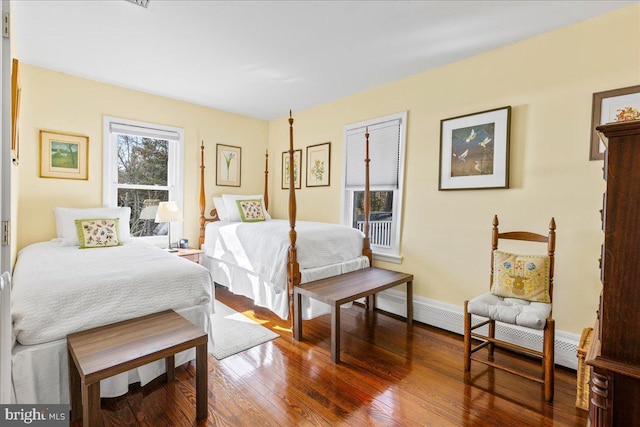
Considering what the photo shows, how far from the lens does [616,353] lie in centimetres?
87

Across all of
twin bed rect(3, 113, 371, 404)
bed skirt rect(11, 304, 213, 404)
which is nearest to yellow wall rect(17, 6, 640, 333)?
twin bed rect(3, 113, 371, 404)

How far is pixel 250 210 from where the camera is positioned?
406 cm

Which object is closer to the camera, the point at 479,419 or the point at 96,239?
the point at 479,419

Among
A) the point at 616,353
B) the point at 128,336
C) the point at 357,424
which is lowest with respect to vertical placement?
the point at 357,424

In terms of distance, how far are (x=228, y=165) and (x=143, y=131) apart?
115 centimetres

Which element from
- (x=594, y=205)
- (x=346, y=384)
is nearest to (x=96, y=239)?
(x=346, y=384)

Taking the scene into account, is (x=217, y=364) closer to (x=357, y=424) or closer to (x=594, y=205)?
(x=357, y=424)

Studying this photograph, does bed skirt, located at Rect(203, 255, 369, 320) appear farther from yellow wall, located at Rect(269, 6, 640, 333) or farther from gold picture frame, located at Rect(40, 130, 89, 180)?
gold picture frame, located at Rect(40, 130, 89, 180)

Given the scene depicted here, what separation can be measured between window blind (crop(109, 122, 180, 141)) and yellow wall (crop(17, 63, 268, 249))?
0.10 m

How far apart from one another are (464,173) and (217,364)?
99.2 inches

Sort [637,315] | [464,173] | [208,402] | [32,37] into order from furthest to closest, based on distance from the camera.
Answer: [464,173] < [32,37] < [208,402] < [637,315]

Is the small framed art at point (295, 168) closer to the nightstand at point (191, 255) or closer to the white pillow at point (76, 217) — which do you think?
the nightstand at point (191, 255)

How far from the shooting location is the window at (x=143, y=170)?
11.6ft

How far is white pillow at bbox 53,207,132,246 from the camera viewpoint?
2.94 m
